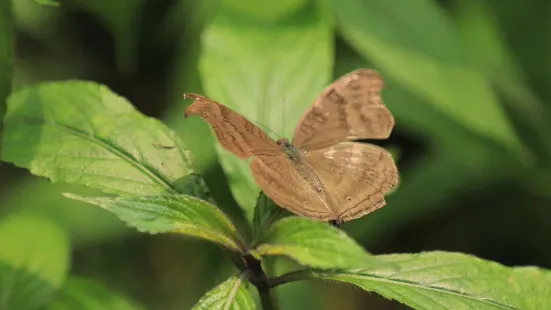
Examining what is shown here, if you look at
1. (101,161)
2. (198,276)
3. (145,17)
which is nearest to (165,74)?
(145,17)

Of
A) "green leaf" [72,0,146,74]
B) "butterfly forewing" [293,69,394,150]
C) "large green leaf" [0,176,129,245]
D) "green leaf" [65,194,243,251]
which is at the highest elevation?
"butterfly forewing" [293,69,394,150]

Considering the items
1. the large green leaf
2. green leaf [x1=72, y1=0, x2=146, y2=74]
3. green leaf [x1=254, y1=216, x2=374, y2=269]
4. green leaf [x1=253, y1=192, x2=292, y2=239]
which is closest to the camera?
green leaf [x1=254, y1=216, x2=374, y2=269]

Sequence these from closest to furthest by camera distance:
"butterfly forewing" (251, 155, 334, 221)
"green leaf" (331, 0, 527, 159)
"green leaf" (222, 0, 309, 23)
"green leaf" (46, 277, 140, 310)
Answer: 1. "butterfly forewing" (251, 155, 334, 221)
2. "green leaf" (46, 277, 140, 310)
3. "green leaf" (222, 0, 309, 23)
4. "green leaf" (331, 0, 527, 159)

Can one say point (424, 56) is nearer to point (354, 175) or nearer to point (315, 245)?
point (354, 175)

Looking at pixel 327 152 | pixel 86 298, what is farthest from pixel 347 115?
pixel 86 298

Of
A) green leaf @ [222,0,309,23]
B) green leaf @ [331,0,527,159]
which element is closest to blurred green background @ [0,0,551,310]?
green leaf @ [331,0,527,159]

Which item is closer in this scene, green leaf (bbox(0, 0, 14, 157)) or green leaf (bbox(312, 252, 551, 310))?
green leaf (bbox(312, 252, 551, 310))

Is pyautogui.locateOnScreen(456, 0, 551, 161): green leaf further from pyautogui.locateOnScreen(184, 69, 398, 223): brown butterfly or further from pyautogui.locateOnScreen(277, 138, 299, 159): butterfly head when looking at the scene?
pyautogui.locateOnScreen(277, 138, 299, 159): butterfly head
